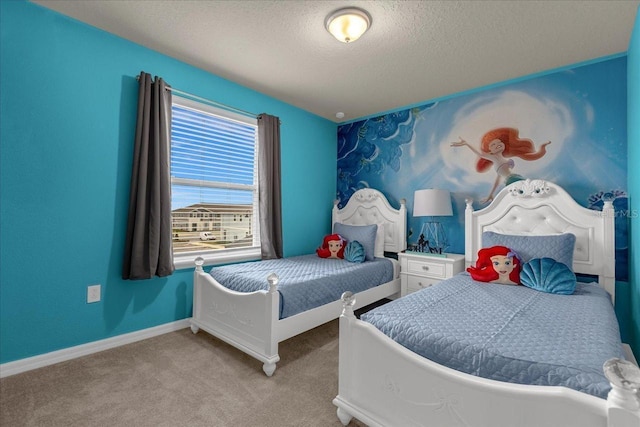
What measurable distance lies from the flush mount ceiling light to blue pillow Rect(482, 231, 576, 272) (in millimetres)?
2000

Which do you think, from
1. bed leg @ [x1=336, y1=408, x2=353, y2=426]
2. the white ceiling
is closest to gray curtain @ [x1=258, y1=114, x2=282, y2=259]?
the white ceiling

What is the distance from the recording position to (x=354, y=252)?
316cm

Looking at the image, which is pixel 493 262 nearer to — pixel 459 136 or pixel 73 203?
pixel 459 136

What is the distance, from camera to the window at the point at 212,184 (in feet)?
9.26

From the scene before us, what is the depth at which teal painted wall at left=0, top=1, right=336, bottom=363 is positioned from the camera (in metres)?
1.95

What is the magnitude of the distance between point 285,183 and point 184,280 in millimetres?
1544

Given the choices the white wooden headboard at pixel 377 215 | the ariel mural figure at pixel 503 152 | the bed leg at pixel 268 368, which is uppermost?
the ariel mural figure at pixel 503 152

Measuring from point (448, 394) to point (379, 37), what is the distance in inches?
90.5

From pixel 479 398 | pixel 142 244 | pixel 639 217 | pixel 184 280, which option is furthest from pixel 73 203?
pixel 639 217

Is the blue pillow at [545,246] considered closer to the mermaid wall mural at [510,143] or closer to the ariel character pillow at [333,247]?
the mermaid wall mural at [510,143]

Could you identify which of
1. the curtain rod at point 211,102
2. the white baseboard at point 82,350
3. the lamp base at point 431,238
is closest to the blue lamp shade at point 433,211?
the lamp base at point 431,238

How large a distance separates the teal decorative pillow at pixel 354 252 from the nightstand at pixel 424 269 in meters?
0.46

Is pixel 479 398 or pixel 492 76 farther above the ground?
pixel 492 76

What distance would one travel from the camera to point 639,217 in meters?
1.93
